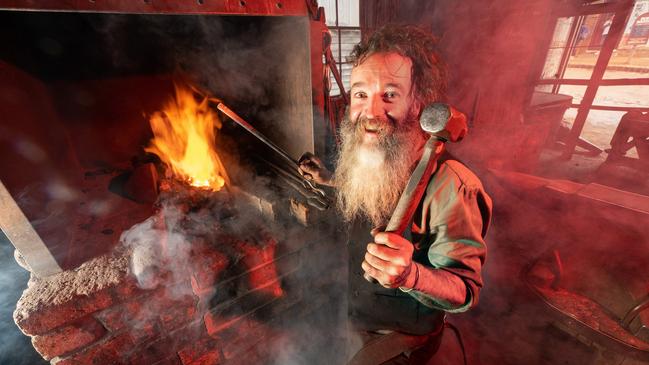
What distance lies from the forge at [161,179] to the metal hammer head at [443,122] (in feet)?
4.00

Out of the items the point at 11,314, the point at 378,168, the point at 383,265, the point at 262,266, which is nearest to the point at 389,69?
the point at 378,168

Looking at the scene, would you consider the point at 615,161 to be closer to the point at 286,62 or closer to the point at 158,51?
the point at 286,62

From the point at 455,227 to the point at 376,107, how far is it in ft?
3.23

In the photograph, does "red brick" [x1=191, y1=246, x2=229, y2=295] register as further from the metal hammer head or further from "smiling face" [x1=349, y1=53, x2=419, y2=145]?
the metal hammer head

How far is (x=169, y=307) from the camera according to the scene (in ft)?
6.29

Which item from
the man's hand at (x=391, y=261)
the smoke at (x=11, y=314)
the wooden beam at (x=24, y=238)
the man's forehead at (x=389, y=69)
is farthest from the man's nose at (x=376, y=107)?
the smoke at (x=11, y=314)

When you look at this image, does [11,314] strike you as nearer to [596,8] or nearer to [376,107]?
[376,107]

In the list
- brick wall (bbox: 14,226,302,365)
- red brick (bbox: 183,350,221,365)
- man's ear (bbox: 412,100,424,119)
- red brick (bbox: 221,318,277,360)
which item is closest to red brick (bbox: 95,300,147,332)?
brick wall (bbox: 14,226,302,365)

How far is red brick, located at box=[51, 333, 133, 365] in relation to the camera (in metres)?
1.71

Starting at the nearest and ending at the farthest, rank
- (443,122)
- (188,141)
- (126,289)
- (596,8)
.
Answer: (443,122), (126,289), (188,141), (596,8)

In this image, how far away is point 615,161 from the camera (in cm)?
753

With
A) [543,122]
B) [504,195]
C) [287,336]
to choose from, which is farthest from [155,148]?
[543,122]

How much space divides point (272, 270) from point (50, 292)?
4.73 feet

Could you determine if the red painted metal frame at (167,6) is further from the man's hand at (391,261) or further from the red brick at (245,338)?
the red brick at (245,338)
